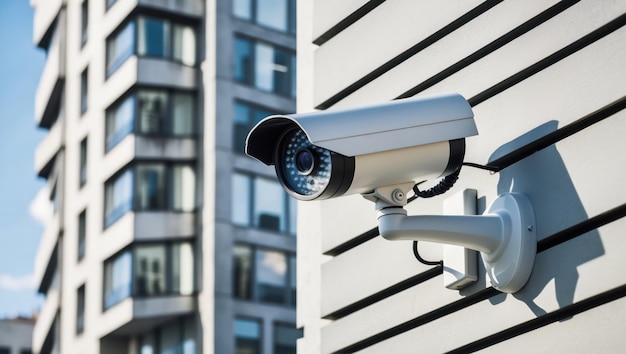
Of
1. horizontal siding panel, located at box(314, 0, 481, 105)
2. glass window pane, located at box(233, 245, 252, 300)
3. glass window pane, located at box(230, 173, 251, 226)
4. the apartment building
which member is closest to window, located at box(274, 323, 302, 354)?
the apartment building

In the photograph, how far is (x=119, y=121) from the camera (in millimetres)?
33156

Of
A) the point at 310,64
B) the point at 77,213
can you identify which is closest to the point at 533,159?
the point at 310,64

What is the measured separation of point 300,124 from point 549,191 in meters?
0.84

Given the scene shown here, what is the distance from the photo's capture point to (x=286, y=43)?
112 feet

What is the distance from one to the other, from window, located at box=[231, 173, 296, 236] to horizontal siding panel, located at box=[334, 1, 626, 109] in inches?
1071

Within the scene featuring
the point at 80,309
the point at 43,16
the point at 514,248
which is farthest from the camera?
the point at 43,16

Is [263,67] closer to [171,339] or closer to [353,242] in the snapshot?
[171,339]

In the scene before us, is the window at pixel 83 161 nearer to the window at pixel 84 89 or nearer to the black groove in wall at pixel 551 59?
the window at pixel 84 89

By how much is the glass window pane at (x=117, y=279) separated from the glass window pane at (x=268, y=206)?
357cm

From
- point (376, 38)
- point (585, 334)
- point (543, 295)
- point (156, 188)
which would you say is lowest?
point (585, 334)

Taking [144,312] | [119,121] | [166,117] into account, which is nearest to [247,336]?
[144,312]

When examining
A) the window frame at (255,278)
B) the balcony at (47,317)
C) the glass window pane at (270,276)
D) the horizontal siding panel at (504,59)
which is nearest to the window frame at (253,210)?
the window frame at (255,278)

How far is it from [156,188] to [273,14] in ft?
19.7

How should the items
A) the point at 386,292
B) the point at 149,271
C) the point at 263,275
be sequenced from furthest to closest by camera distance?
1. the point at 263,275
2. the point at 149,271
3. the point at 386,292
